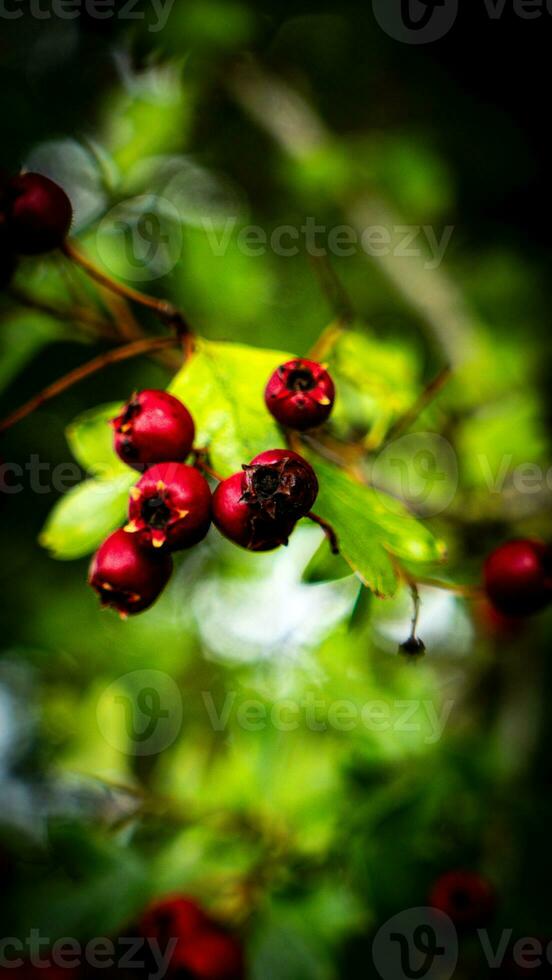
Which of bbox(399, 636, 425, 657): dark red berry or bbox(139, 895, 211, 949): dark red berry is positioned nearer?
bbox(399, 636, 425, 657): dark red berry

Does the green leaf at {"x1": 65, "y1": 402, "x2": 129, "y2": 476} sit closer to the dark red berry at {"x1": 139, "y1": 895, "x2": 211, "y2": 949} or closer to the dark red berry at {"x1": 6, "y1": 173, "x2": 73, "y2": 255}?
the dark red berry at {"x1": 6, "y1": 173, "x2": 73, "y2": 255}

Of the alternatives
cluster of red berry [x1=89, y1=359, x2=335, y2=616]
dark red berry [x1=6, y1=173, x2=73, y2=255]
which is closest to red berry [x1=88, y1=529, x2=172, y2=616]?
cluster of red berry [x1=89, y1=359, x2=335, y2=616]

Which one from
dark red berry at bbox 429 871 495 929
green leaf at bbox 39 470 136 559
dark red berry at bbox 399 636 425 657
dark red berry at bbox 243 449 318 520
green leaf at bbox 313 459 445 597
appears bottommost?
dark red berry at bbox 429 871 495 929

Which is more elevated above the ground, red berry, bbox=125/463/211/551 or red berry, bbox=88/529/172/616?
red berry, bbox=125/463/211/551

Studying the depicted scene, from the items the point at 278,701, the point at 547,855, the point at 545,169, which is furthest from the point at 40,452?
the point at 545,169

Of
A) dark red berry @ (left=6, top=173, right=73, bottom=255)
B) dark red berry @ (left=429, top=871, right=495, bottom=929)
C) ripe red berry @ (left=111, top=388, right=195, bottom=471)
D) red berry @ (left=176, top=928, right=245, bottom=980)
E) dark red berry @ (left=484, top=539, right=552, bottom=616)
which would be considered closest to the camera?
ripe red berry @ (left=111, top=388, right=195, bottom=471)

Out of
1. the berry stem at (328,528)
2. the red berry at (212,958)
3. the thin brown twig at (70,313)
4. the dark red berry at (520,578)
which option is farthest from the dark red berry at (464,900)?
the thin brown twig at (70,313)
